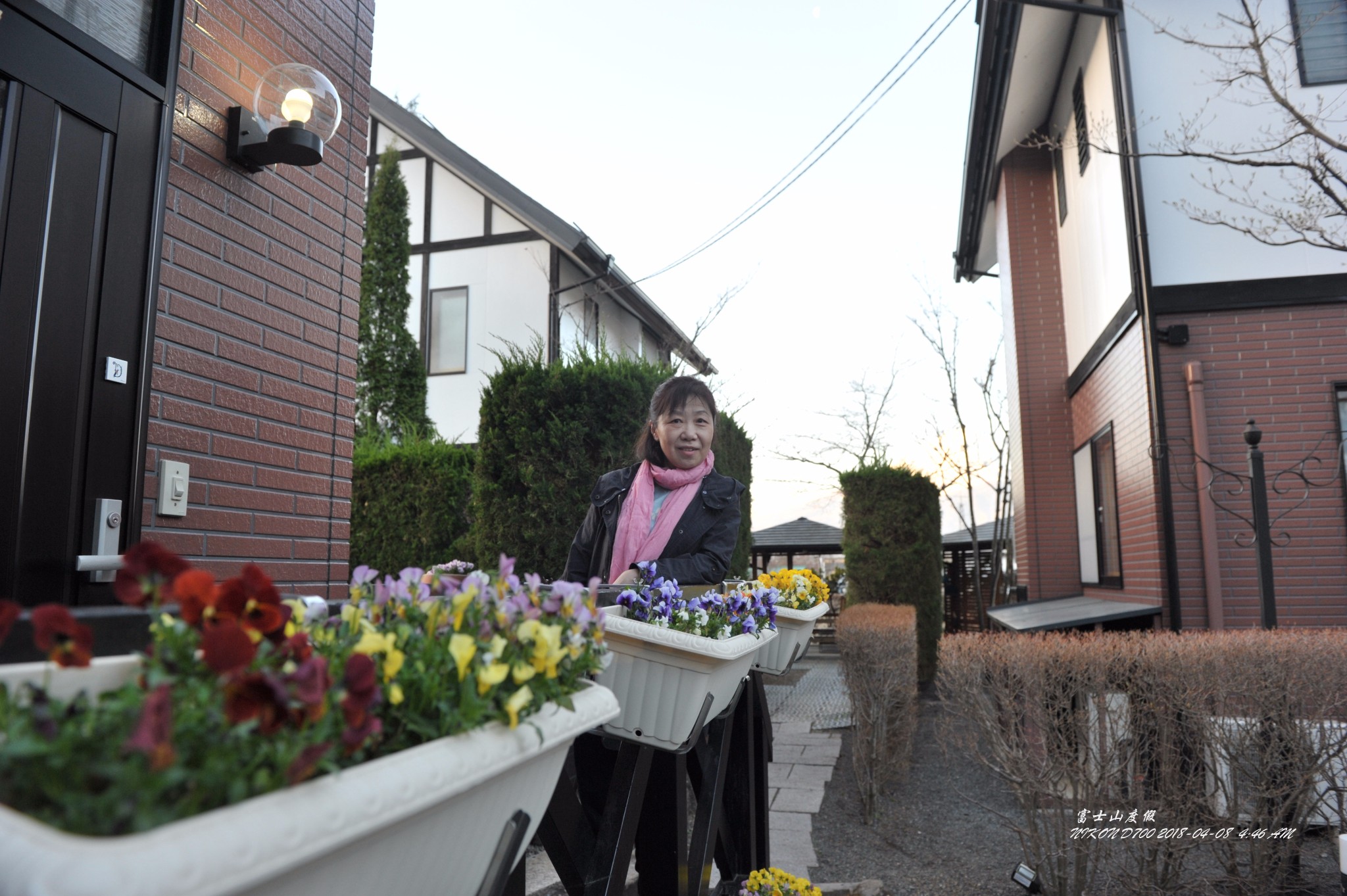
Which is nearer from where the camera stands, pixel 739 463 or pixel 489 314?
pixel 739 463

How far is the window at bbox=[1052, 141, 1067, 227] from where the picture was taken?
10.0m

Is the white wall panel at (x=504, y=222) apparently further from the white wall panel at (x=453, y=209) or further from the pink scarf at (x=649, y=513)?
the pink scarf at (x=649, y=513)

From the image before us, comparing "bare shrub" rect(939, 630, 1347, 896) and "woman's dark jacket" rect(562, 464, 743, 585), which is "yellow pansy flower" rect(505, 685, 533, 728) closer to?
"woman's dark jacket" rect(562, 464, 743, 585)

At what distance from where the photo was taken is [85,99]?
8.34 ft

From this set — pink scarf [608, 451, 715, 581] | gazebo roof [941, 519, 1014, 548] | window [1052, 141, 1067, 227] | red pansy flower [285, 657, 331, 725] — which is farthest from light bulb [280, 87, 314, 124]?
gazebo roof [941, 519, 1014, 548]

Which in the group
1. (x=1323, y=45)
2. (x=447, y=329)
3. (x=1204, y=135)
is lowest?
(x=1204, y=135)

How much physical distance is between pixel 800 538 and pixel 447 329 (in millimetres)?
11175

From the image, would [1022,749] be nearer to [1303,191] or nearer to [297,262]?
[297,262]

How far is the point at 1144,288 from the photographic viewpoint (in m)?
6.61

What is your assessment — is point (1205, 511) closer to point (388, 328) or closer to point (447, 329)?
point (447, 329)

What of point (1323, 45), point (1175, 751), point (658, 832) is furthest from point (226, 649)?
point (1323, 45)

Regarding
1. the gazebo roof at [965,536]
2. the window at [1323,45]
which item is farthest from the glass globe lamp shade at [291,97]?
the gazebo roof at [965,536]

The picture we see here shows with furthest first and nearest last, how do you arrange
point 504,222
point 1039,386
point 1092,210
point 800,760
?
point 504,222 < point 1039,386 < point 1092,210 < point 800,760

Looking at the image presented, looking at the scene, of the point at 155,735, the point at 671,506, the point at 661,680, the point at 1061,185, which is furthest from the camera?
the point at 1061,185
